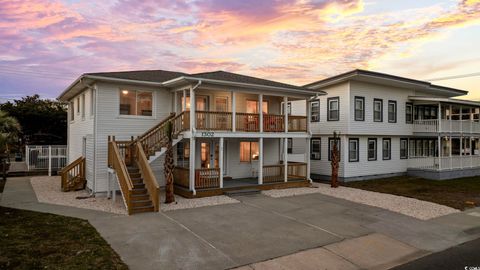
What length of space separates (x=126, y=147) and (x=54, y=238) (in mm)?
6757

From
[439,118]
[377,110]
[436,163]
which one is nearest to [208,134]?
[377,110]

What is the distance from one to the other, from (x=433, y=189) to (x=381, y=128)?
18.1 feet

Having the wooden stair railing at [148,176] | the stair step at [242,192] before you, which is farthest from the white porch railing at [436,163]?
the wooden stair railing at [148,176]

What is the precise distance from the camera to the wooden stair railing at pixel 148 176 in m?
11.5

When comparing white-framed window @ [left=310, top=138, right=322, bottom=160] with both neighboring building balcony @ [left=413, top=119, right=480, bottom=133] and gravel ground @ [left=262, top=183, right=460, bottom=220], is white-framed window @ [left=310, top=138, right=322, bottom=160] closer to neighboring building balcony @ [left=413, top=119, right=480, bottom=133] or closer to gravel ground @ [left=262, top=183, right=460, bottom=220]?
gravel ground @ [left=262, top=183, right=460, bottom=220]

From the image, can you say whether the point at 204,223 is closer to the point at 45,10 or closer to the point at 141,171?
the point at 141,171

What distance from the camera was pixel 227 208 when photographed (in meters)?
12.4

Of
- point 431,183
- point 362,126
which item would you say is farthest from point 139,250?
point 431,183

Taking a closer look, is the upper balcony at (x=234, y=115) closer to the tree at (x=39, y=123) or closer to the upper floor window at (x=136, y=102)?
the upper floor window at (x=136, y=102)

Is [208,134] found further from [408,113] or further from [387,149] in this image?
[408,113]

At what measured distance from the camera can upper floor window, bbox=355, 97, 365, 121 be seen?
67.8ft

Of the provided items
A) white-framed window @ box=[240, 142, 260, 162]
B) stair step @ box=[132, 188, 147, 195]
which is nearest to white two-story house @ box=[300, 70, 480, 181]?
white-framed window @ box=[240, 142, 260, 162]

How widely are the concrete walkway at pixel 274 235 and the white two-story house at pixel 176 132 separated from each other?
7.52 feet

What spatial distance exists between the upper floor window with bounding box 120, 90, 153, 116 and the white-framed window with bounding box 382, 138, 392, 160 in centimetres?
1721
